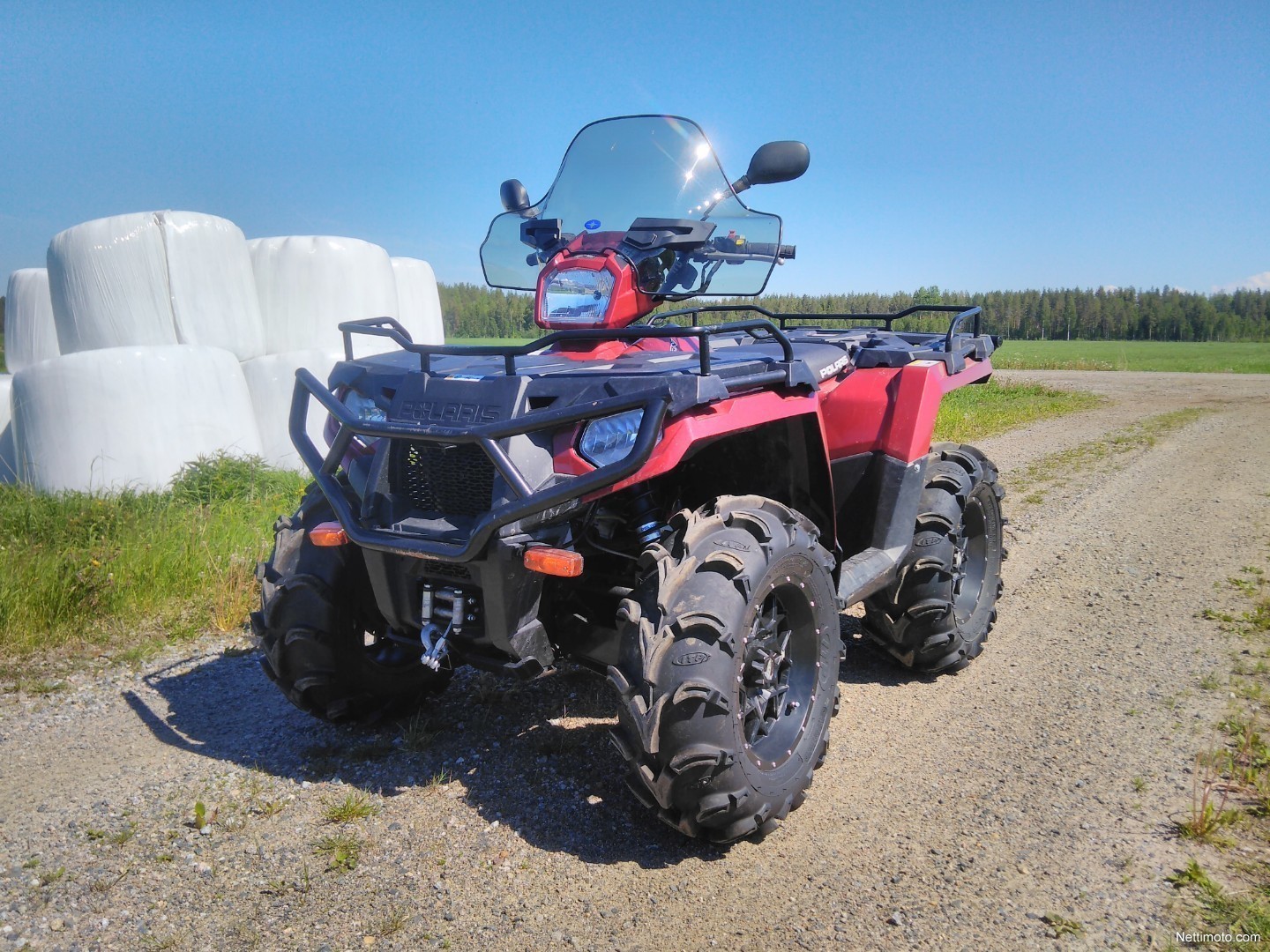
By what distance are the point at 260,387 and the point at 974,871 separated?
780 centimetres

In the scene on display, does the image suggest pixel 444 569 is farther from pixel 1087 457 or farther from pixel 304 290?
pixel 1087 457

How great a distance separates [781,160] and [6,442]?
311 inches

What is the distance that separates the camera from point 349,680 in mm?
3580

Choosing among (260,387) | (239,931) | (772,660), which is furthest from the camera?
(260,387)

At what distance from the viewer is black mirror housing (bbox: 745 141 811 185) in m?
3.70

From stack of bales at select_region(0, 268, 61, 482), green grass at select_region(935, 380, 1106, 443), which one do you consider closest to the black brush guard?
stack of bales at select_region(0, 268, 61, 482)

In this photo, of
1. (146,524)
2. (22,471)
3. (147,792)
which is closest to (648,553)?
(147,792)

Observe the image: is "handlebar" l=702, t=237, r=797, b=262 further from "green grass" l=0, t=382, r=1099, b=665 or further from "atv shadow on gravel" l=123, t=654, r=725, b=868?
"green grass" l=0, t=382, r=1099, b=665

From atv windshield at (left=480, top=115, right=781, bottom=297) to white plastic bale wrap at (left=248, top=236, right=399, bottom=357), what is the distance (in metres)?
5.61

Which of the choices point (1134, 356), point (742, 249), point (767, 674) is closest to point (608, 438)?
point (767, 674)

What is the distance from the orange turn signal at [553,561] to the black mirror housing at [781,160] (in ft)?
6.44

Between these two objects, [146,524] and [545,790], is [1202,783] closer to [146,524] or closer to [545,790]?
[545,790]

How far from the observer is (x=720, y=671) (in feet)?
8.77

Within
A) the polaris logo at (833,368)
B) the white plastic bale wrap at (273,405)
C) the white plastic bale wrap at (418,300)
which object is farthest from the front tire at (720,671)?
the white plastic bale wrap at (418,300)
